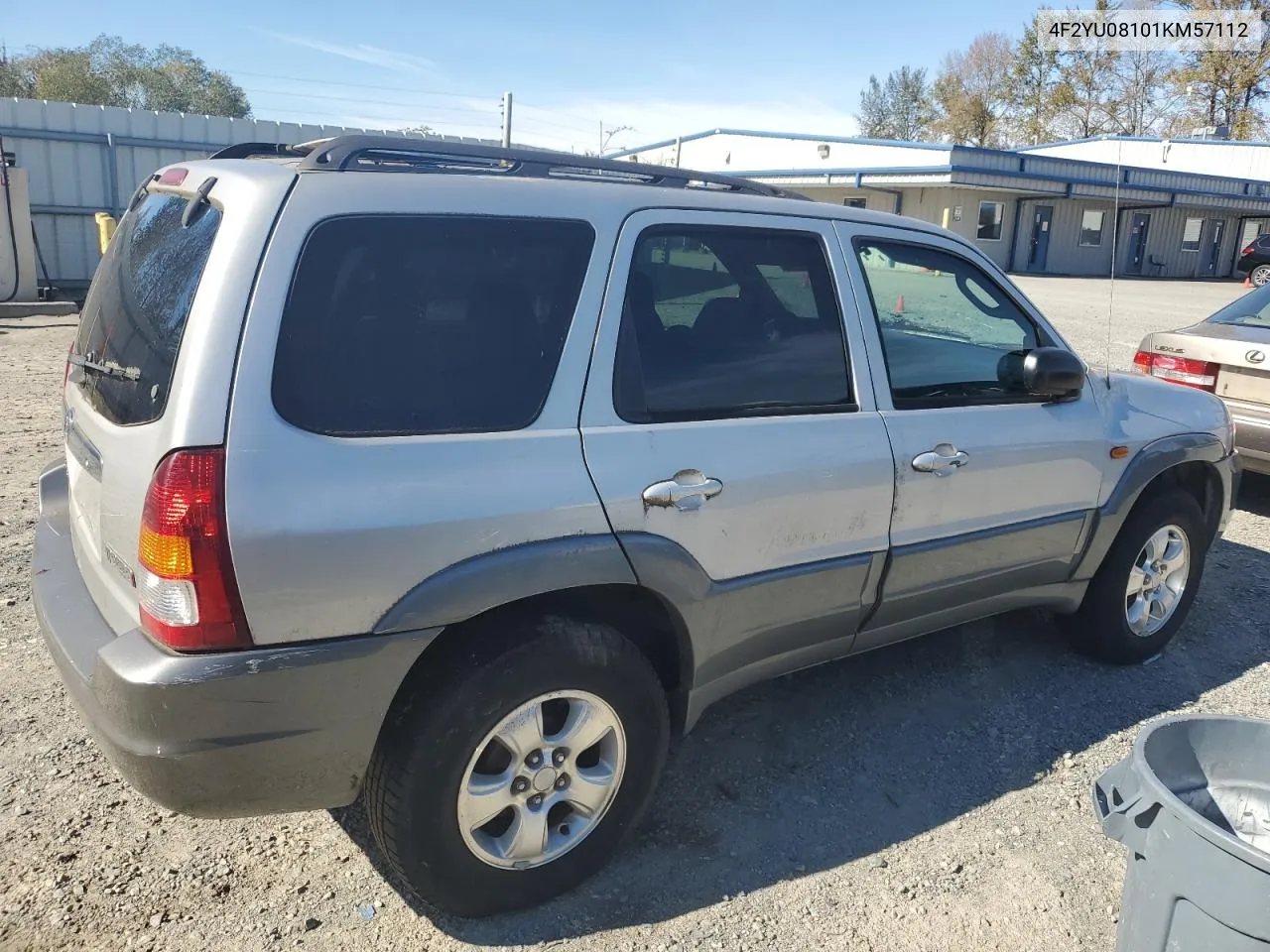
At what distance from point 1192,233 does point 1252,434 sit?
129 feet

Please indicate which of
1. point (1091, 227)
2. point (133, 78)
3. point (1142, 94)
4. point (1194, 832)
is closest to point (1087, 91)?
point (1142, 94)

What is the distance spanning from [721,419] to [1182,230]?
43.2 metres

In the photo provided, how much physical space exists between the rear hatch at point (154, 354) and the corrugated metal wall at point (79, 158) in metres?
13.7

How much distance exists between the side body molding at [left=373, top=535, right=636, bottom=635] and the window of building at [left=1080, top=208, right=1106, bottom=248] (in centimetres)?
3744

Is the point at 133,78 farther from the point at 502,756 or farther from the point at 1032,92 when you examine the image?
the point at 502,756

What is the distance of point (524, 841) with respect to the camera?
254 centimetres

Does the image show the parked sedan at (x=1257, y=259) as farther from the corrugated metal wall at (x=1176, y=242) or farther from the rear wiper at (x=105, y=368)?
the rear wiper at (x=105, y=368)

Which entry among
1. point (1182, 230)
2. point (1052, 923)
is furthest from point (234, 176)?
point (1182, 230)

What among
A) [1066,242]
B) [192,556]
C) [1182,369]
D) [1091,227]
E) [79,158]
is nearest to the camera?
[192,556]

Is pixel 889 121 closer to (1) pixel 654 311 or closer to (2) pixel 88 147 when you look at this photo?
(2) pixel 88 147

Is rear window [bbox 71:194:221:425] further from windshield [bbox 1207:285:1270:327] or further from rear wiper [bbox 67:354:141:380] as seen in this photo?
windshield [bbox 1207:285:1270:327]

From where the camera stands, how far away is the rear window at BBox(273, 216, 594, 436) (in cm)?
215

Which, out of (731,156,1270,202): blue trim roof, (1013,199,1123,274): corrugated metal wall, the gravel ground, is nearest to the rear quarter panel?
the gravel ground

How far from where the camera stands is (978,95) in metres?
64.8
